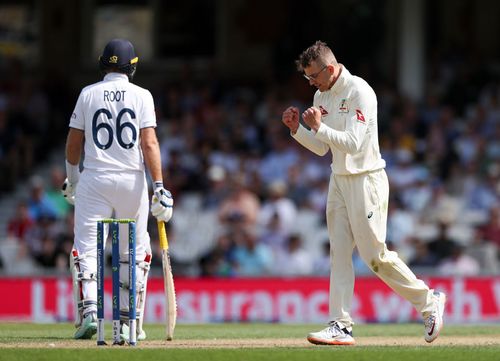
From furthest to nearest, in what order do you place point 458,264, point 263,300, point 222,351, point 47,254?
point 47,254 < point 458,264 < point 263,300 < point 222,351

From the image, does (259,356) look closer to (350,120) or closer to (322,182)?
(350,120)

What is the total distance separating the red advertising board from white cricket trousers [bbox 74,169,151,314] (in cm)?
628

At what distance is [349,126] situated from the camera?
8812mm

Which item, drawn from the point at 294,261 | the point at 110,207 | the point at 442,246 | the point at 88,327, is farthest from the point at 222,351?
the point at 442,246

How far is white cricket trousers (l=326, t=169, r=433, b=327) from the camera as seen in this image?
893 cm

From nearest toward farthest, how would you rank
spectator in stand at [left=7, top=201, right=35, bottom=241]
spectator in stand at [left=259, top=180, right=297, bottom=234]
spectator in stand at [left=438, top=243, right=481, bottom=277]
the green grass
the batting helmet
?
1. the green grass
2. the batting helmet
3. spectator in stand at [left=438, top=243, right=481, bottom=277]
4. spectator in stand at [left=259, top=180, right=297, bottom=234]
5. spectator in stand at [left=7, top=201, right=35, bottom=241]

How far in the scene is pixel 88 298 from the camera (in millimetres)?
9180

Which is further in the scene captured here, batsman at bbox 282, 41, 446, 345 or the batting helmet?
the batting helmet

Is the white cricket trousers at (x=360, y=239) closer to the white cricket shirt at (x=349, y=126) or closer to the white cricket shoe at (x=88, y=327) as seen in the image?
the white cricket shirt at (x=349, y=126)

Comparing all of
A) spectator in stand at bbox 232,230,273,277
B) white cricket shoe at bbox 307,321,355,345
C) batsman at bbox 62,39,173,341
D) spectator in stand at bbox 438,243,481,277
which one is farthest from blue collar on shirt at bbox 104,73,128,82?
spectator in stand at bbox 438,243,481,277

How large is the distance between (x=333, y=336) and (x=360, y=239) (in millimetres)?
710

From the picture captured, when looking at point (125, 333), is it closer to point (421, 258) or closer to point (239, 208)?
point (421, 258)

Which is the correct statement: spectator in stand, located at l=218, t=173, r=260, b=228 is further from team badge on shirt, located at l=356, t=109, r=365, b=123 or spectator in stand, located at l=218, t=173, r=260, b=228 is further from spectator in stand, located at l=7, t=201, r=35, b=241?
team badge on shirt, located at l=356, t=109, r=365, b=123

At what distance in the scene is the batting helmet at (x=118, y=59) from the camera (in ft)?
30.0
